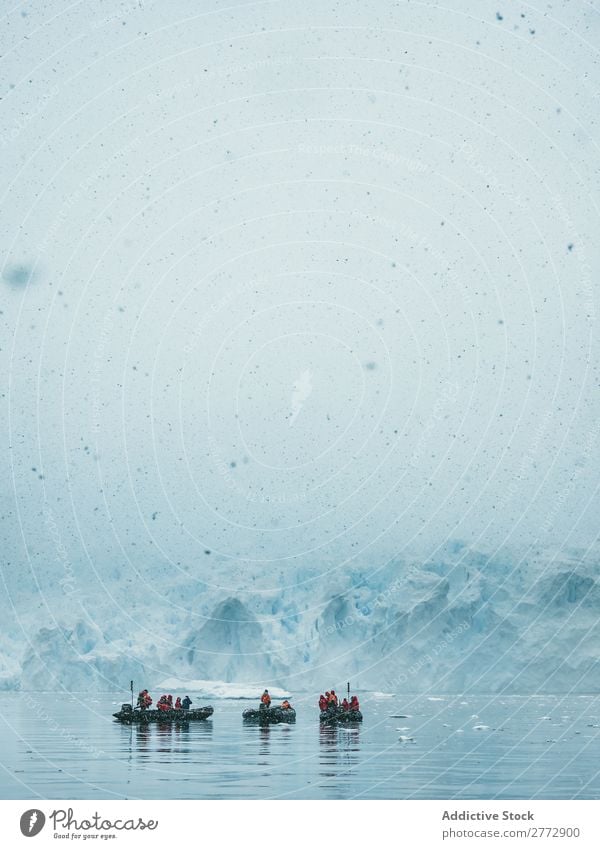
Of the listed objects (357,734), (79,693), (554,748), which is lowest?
(554,748)

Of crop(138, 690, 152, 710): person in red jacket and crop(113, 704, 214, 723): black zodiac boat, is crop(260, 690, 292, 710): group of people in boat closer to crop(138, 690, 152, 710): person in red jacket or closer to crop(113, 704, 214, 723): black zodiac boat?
crop(113, 704, 214, 723): black zodiac boat

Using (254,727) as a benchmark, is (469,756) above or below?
below

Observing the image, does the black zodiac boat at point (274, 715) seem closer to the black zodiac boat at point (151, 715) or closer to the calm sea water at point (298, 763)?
the calm sea water at point (298, 763)

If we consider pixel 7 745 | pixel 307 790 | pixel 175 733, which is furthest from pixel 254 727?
pixel 307 790
